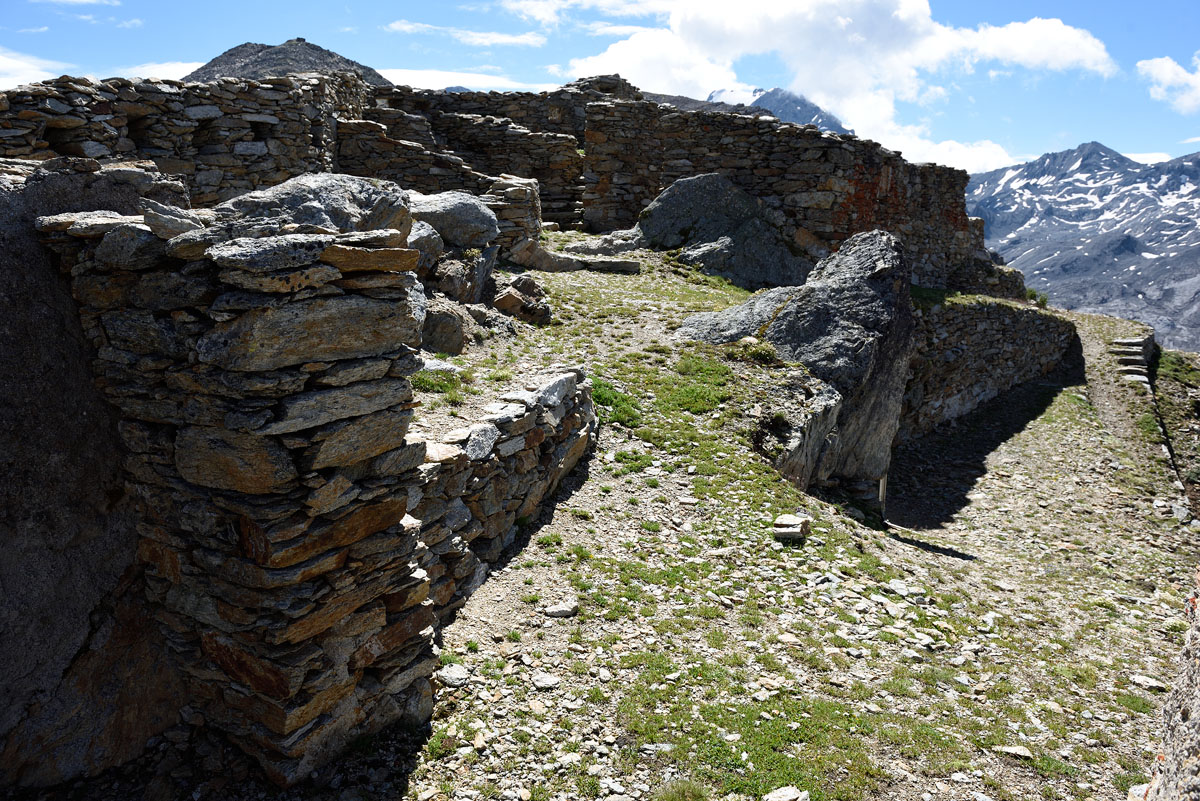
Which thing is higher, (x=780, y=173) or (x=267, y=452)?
(x=780, y=173)

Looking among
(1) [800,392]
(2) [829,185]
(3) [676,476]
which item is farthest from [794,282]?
(3) [676,476]

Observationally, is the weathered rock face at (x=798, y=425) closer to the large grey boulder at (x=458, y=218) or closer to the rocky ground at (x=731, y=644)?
the rocky ground at (x=731, y=644)

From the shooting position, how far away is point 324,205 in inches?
286

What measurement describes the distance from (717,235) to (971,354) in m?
8.32

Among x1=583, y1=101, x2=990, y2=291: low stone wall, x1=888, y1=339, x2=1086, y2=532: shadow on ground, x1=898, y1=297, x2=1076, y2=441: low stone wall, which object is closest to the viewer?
x1=888, y1=339, x2=1086, y2=532: shadow on ground

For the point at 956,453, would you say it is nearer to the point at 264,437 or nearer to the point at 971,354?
the point at 971,354

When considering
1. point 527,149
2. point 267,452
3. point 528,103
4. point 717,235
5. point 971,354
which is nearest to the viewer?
point 267,452

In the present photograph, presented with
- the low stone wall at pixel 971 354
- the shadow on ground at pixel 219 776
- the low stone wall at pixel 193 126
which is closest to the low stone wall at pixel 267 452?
the shadow on ground at pixel 219 776

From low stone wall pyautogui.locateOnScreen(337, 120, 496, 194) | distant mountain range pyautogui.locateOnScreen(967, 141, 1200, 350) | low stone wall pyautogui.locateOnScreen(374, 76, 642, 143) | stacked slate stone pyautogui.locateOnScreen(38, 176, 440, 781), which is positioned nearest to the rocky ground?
stacked slate stone pyautogui.locateOnScreen(38, 176, 440, 781)

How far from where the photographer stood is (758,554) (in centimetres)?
895

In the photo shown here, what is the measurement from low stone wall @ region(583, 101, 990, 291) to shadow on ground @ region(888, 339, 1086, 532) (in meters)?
5.25

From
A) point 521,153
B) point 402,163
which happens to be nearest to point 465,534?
point 402,163

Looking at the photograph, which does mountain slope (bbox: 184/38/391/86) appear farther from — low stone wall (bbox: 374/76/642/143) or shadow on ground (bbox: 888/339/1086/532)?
shadow on ground (bbox: 888/339/1086/532)

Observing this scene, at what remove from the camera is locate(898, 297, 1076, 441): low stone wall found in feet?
63.4
